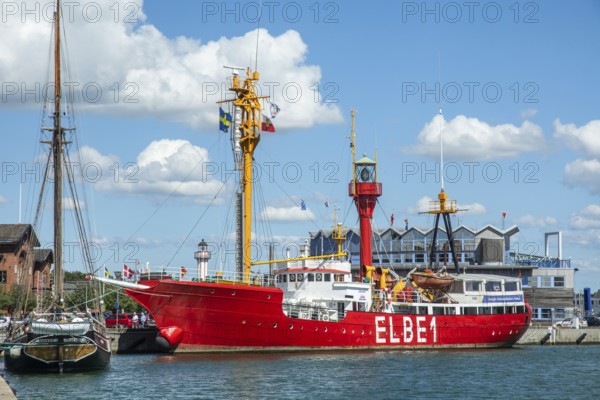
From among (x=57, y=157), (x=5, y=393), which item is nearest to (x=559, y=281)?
(x=57, y=157)

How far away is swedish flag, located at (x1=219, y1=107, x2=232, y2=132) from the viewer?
6238 centimetres

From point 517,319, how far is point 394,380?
25439mm

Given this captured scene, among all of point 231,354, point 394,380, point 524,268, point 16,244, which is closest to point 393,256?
point 524,268

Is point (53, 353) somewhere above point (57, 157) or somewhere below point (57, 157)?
below

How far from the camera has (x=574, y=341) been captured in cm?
7669

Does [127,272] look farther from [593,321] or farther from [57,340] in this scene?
[593,321]

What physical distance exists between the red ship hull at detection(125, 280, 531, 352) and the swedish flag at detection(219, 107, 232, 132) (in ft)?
37.5

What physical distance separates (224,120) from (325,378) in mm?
22388

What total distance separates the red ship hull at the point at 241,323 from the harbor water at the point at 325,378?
1.21 meters

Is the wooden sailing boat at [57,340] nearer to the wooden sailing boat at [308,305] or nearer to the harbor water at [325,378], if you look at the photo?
the harbor water at [325,378]

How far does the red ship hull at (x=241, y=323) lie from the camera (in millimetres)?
55625

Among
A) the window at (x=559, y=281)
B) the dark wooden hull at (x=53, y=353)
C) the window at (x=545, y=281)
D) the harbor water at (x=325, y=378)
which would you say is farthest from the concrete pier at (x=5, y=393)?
the window at (x=559, y=281)

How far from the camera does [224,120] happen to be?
205 feet

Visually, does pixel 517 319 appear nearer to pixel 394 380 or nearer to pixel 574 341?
pixel 574 341
